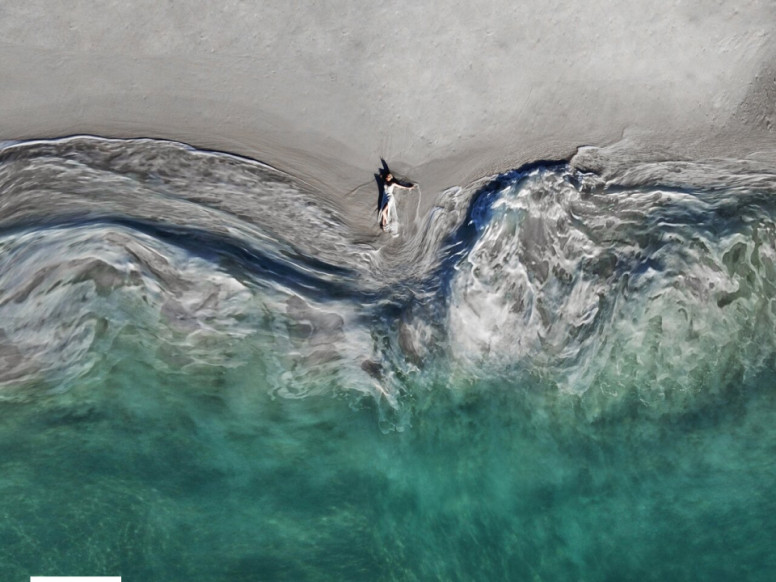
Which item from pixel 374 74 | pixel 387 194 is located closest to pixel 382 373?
pixel 387 194

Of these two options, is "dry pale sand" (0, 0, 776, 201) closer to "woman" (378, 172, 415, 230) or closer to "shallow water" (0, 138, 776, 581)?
"woman" (378, 172, 415, 230)

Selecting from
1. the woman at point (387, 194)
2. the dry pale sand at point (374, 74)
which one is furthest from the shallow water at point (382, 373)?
the dry pale sand at point (374, 74)

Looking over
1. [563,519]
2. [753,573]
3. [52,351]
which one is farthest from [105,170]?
[753,573]

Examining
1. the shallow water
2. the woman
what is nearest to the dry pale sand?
the woman

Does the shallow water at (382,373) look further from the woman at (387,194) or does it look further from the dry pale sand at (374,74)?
the dry pale sand at (374,74)

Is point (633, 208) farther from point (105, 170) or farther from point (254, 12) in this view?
point (105, 170)

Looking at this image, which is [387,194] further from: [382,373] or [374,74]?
[382,373]
